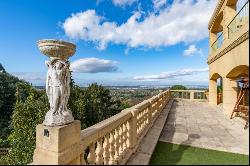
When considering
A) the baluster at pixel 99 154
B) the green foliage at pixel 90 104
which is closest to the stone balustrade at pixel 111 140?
the baluster at pixel 99 154

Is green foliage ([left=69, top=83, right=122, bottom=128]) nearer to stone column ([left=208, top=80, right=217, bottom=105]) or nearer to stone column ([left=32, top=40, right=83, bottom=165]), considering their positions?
stone column ([left=208, top=80, right=217, bottom=105])

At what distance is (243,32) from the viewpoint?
27.2 feet

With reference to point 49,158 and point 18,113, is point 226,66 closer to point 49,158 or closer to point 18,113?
point 49,158

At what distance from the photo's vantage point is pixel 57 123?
3.63 metres

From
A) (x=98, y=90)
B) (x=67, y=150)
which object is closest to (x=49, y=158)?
(x=67, y=150)

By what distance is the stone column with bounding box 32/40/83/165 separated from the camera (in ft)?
11.4

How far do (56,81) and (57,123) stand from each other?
68 centimetres

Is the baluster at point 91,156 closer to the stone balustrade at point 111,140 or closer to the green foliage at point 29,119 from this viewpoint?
the stone balustrade at point 111,140

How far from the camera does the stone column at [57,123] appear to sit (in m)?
3.47

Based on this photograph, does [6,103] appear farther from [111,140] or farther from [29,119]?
[111,140]

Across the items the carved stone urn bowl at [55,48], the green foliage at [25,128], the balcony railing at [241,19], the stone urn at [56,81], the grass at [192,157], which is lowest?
the green foliage at [25,128]

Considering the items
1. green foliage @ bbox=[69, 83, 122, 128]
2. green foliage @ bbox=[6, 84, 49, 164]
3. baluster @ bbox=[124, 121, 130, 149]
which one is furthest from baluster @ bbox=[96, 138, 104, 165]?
green foliage @ bbox=[69, 83, 122, 128]

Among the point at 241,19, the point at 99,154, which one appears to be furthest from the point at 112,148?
the point at 241,19

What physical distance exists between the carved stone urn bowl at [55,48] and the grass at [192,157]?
3060 millimetres
